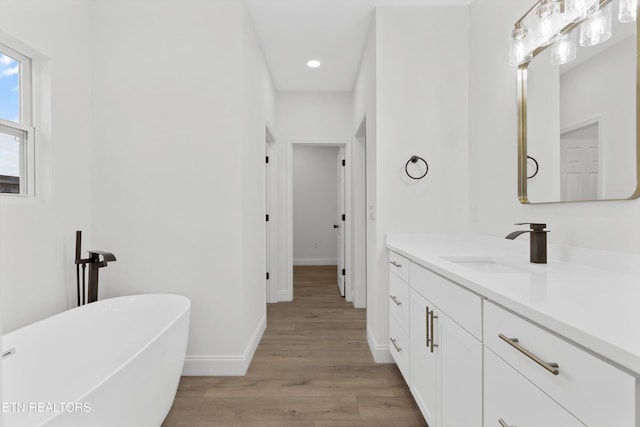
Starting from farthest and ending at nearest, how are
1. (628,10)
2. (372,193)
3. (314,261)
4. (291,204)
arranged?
1. (314,261)
2. (291,204)
3. (372,193)
4. (628,10)

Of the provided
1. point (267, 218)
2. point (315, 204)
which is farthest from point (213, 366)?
point (315, 204)

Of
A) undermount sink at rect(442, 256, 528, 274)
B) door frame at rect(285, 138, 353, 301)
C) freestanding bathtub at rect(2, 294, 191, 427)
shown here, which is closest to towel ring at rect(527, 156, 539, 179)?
undermount sink at rect(442, 256, 528, 274)

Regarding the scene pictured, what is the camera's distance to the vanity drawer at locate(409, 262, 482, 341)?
3.93ft

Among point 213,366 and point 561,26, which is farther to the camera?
point 213,366

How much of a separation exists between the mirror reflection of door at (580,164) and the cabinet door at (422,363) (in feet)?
2.71

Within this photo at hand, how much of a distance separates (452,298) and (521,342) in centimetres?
44

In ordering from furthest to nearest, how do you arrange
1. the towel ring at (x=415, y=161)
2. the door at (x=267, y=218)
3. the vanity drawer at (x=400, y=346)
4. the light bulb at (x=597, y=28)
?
the door at (x=267, y=218)
the towel ring at (x=415, y=161)
the vanity drawer at (x=400, y=346)
the light bulb at (x=597, y=28)

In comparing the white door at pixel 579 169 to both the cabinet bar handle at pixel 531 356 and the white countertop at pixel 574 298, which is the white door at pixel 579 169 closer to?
the white countertop at pixel 574 298

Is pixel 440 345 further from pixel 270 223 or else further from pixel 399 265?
pixel 270 223

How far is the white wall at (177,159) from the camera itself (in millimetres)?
2428

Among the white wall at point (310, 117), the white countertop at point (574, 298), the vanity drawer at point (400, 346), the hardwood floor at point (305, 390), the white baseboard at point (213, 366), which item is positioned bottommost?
the hardwood floor at point (305, 390)

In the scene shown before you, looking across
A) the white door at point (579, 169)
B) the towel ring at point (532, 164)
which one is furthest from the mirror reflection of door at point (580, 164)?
the towel ring at point (532, 164)

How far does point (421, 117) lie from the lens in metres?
2.58

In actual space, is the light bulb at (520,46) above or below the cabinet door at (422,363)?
above
